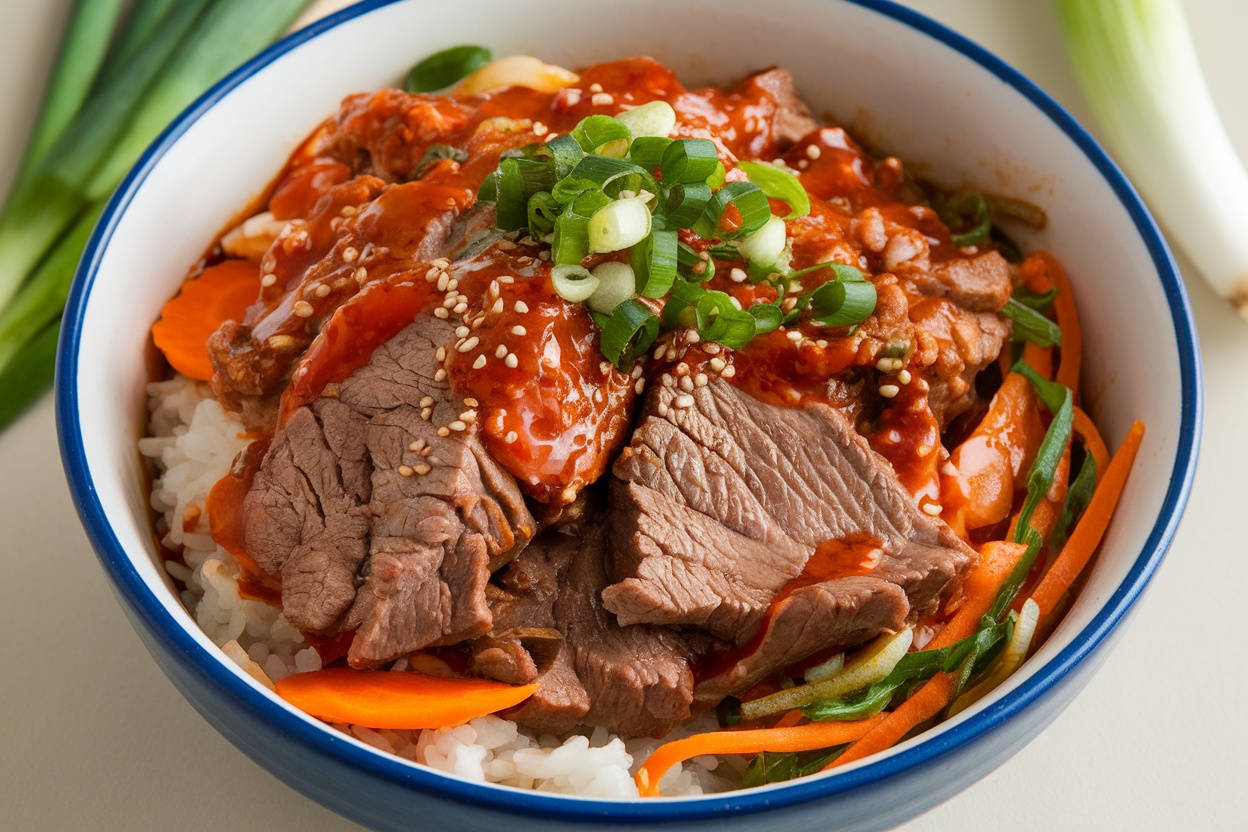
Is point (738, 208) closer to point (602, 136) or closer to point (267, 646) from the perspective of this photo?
point (602, 136)

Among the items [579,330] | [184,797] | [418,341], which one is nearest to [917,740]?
[579,330]

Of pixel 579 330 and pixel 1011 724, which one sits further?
pixel 579 330

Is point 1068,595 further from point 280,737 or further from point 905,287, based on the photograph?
point 280,737

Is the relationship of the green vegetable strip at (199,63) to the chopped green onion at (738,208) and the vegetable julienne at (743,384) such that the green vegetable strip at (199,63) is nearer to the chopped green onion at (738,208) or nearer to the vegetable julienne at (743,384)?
the vegetable julienne at (743,384)

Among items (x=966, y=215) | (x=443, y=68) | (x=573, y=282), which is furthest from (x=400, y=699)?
(x=966, y=215)

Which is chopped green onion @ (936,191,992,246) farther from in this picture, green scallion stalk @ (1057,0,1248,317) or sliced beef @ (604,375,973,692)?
sliced beef @ (604,375,973,692)
